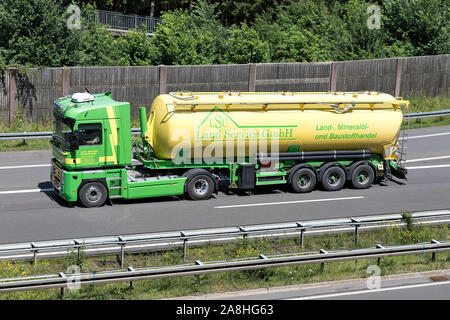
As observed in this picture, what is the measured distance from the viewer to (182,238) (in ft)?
53.2

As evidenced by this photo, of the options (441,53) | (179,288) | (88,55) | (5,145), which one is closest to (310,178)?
(179,288)

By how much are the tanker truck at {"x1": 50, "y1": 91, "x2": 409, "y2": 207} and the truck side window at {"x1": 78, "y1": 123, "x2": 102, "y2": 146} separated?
3 cm

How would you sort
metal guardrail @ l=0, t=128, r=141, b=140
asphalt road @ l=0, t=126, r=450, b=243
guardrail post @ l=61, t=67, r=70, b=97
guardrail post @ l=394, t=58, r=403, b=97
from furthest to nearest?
guardrail post @ l=394, t=58, r=403, b=97 → guardrail post @ l=61, t=67, r=70, b=97 → metal guardrail @ l=0, t=128, r=141, b=140 → asphalt road @ l=0, t=126, r=450, b=243

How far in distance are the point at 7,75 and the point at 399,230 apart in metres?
17.2

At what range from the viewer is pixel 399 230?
60.7 ft

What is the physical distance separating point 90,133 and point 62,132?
2.84ft

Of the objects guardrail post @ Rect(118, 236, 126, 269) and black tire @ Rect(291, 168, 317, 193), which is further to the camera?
black tire @ Rect(291, 168, 317, 193)

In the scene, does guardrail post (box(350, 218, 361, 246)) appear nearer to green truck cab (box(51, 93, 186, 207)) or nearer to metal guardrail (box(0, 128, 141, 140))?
green truck cab (box(51, 93, 186, 207))

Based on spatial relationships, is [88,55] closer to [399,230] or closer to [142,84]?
[142,84]

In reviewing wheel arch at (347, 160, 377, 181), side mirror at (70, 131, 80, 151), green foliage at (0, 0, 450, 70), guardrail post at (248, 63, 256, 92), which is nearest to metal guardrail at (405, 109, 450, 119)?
green foliage at (0, 0, 450, 70)

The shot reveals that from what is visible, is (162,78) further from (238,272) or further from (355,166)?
(238,272)

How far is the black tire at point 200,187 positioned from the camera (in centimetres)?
2158

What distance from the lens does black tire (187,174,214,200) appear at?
21.6m

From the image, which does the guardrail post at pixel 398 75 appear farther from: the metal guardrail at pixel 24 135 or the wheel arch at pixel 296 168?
the metal guardrail at pixel 24 135
